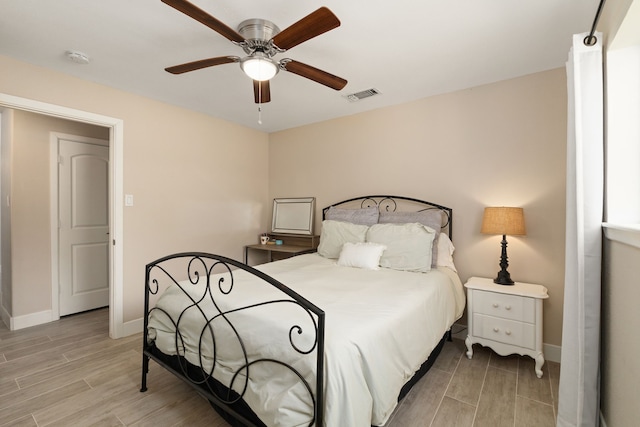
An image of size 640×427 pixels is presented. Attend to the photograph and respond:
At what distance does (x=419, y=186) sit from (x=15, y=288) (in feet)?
14.4

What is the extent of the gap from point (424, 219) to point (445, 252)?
366 mm

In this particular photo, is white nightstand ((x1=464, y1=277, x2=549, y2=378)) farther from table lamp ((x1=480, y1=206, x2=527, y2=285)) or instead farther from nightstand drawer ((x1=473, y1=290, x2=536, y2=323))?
table lamp ((x1=480, y1=206, x2=527, y2=285))

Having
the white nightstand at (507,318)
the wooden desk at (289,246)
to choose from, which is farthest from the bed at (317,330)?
the wooden desk at (289,246)

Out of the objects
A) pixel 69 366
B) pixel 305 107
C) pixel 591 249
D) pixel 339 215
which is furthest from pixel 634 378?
pixel 69 366

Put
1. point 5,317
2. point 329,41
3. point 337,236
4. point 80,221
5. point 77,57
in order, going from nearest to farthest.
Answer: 1. point 329,41
2. point 77,57
3. point 337,236
4. point 5,317
5. point 80,221

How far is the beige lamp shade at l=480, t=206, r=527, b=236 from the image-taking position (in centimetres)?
242

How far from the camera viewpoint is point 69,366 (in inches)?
95.6

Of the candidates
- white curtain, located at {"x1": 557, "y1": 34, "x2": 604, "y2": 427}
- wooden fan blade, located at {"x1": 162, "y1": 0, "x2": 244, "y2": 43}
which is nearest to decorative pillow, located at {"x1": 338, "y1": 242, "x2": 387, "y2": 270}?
white curtain, located at {"x1": 557, "y1": 34, "x2": 604, "y2": 427}

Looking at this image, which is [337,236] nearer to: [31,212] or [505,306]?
[505,306]

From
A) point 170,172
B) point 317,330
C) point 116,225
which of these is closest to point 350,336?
point 317,330

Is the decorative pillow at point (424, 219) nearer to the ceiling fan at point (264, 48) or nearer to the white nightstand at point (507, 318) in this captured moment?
the white nightstand at point (507, 318)

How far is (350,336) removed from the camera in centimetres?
134

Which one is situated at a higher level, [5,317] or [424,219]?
[424,219]

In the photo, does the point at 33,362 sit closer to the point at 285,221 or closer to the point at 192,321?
the point at 192,321
